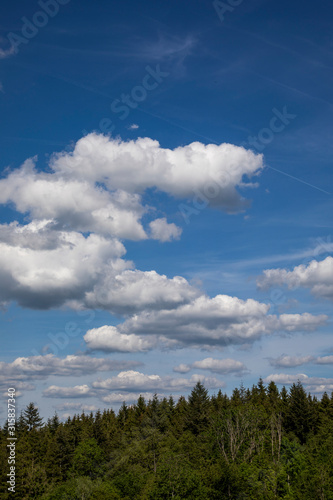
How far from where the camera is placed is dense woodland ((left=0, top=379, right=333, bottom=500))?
91.1m

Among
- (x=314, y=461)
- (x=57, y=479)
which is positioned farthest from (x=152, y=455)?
(x=314, y=461)

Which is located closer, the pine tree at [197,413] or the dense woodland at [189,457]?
the dense woodland at [189,457]

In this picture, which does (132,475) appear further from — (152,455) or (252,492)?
(252,492)

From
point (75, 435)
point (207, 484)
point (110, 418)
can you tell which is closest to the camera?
point (207, 484)

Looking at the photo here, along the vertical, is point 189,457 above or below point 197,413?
below

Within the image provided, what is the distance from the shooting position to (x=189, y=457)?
371 feet

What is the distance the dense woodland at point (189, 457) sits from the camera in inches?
3588

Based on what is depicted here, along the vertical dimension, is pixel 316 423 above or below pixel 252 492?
above

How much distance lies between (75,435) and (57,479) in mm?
14154

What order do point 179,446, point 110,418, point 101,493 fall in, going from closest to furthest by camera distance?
point 101,493 → point 179,446 → point 110,418

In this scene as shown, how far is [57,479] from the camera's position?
118938 mm

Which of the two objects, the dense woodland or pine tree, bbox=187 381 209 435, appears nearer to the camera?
the dense woodland

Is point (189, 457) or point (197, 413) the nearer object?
point (189, 457)

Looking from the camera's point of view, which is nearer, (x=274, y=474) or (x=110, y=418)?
(x=274, y=474)
